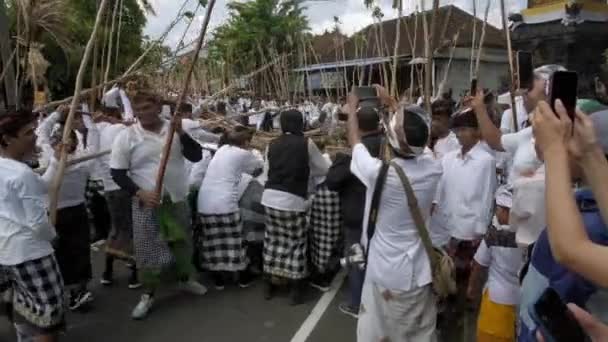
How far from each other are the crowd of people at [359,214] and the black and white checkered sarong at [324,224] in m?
0.01

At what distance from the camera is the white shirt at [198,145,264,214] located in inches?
187

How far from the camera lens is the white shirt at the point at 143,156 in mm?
4059

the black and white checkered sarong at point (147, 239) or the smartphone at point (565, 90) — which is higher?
the smartphone at point (565, 90)

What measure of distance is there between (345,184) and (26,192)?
85.5 inches

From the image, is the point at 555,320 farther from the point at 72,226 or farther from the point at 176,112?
the point at 72,226

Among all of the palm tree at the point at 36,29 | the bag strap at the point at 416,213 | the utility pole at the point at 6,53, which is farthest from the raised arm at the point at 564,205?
the utility pole at the point at 6,53

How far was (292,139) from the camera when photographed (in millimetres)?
4438

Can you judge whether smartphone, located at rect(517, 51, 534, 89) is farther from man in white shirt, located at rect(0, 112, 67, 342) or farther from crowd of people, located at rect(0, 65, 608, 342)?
man in white shirt, located at rect(0, 112, 67, 342)

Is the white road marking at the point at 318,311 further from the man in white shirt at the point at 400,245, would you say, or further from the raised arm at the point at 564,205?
the raised arm at the point at 564,205

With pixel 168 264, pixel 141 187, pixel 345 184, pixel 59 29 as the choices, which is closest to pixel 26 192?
pixel 141 187

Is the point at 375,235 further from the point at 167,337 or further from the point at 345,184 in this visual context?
the point at 167,337

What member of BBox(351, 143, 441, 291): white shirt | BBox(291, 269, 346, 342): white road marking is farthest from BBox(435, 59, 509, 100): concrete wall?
BBox(351, 143, 441, 291): white shirt

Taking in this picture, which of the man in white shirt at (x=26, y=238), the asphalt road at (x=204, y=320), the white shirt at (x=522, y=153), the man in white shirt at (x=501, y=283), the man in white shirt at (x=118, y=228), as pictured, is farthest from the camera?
the man in white shirt at (x=118, y=228)

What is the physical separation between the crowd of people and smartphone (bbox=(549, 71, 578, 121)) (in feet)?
0.09
